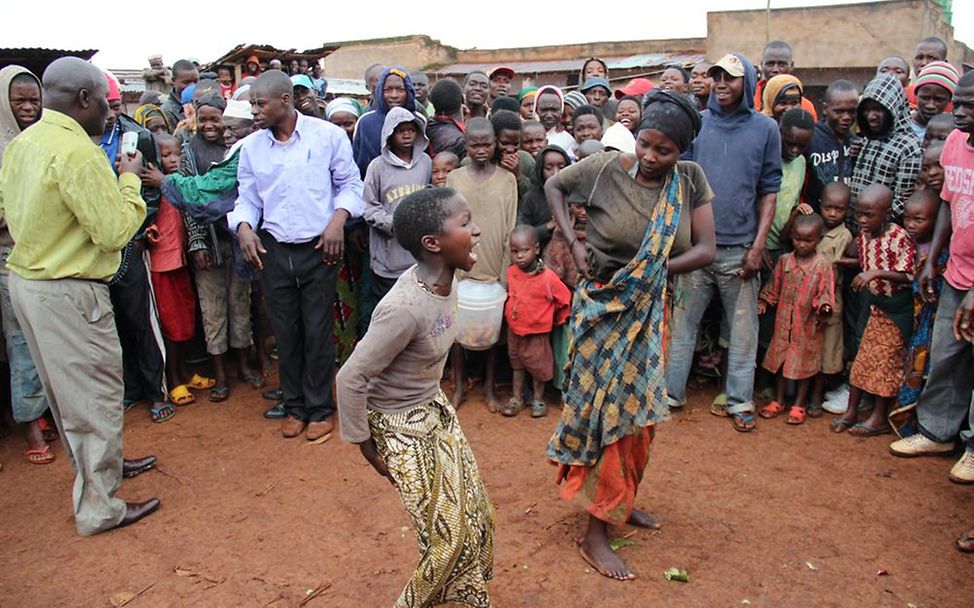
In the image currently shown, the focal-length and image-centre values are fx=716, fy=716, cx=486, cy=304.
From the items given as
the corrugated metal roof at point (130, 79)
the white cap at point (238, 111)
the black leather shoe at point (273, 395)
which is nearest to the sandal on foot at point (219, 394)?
the black leather shoe at point (273, 395)

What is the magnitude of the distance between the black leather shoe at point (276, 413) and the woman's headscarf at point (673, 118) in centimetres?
330

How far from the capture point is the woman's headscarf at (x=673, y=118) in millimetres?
2834

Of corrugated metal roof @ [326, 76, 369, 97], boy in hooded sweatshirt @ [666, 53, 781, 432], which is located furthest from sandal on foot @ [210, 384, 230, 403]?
corrugated metal roof @ [326, 76, 369, 97]

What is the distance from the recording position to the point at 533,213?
506cm

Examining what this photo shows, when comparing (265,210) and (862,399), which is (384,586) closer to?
(265,210)

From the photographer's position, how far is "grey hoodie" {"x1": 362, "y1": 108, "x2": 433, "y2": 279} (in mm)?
4973

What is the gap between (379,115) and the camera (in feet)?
18.5

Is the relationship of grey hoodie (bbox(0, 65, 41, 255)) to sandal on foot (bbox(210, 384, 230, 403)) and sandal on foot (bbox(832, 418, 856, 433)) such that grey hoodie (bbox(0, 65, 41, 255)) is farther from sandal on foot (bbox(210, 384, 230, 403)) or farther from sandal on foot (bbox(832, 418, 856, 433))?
sandal on foot (bbox(832, 418, 856, 433))

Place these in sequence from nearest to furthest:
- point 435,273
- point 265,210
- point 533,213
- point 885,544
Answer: point 435,273 < point 885,544 < point 265,210 < point 533,213

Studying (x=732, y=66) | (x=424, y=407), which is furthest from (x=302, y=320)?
(x=732, y=66)

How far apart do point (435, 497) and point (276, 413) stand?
2889 mm

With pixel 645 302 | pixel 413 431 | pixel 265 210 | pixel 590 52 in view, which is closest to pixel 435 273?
pixel 413 431

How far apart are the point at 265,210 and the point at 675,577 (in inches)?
124

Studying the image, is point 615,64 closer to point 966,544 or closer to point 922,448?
point 922,448
